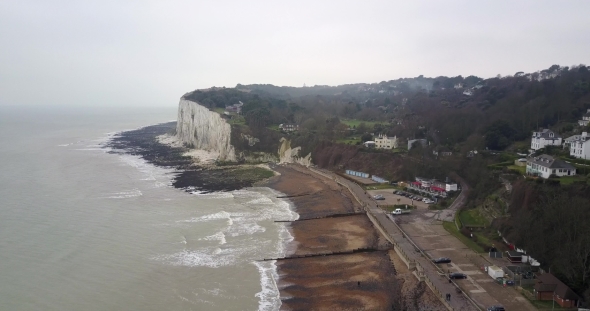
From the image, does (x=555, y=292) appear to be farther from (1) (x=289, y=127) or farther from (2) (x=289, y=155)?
(1) (x=289, y=127)

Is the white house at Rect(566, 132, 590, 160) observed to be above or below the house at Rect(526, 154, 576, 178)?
above

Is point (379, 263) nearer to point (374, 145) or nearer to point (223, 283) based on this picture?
point (223, 283)

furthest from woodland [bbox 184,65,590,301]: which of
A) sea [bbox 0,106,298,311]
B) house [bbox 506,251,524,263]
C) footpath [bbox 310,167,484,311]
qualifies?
sea [bbox 0,106,298,311]

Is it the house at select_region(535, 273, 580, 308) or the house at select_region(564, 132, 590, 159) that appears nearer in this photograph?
the house at select_region(535, 273, 580, 308)

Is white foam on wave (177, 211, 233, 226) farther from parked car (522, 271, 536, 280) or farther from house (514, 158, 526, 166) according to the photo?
house (514, 158, 526, 166)

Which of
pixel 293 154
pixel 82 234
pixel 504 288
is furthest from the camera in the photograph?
pixel 293 154

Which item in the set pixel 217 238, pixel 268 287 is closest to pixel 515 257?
pixel 268 287

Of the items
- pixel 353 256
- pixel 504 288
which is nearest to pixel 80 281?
pixel 353 256
